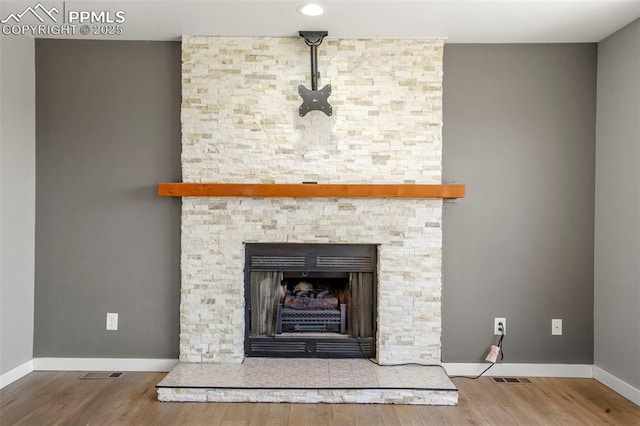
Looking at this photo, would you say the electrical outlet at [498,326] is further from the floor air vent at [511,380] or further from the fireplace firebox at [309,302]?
the fireplace firebox at [309,302]

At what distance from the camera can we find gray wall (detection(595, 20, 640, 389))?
2.73 m

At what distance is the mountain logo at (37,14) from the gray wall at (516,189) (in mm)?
2590

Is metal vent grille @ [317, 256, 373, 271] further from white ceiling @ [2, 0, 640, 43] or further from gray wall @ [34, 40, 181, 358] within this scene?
white ceiling @ [2, 0, 640, 43]

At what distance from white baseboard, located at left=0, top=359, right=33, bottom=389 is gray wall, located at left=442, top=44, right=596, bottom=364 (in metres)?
2.93

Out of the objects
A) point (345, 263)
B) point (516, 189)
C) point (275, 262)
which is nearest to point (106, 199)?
point (275, 262)

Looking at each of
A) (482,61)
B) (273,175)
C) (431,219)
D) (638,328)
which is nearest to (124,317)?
(273,175)

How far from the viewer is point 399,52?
3.04 meters

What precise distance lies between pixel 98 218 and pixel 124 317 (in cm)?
73

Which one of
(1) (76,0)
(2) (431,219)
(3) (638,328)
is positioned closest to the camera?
(1) (76,0)

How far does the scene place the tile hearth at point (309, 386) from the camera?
2.63m

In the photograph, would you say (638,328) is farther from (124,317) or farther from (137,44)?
(137,44)

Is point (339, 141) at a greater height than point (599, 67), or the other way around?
point (599, 67)

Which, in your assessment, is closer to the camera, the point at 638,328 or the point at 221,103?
the point at 638,328

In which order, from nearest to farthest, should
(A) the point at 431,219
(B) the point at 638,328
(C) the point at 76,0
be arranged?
(C) the point at 76,0
(B) the point at 638,328
(A) the point at 431,219
